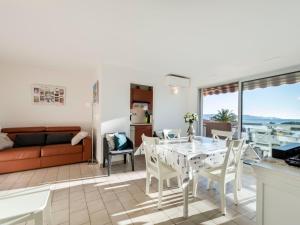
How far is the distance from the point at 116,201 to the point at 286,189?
2.03m

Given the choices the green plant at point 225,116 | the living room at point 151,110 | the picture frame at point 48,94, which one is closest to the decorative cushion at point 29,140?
the living room at point 151,110

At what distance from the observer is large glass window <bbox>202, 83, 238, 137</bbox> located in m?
4.30

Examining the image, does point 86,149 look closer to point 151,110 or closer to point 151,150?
point 151,110

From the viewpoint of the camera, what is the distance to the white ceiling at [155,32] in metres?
1.77

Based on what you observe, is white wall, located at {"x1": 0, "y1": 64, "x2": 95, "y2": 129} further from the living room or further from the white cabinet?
the white cabinet

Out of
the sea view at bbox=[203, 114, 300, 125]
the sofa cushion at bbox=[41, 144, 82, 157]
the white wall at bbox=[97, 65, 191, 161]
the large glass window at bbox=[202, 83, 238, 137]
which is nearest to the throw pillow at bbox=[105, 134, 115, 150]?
the white wall at bbox=[97, 65, 191, 161]

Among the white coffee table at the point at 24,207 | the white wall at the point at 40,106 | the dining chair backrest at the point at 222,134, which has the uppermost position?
the white wall at the point at 40,106

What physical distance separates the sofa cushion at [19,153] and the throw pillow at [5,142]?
144mm

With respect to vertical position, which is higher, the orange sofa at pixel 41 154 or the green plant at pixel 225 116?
the green plant at pixel 225 116

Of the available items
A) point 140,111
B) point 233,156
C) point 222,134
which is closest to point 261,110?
point 222,134

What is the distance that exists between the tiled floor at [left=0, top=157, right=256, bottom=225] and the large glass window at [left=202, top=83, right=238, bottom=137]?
1448 millimetres

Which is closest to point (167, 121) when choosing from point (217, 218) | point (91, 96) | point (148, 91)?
point (148, 91)

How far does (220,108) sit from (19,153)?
490 cm

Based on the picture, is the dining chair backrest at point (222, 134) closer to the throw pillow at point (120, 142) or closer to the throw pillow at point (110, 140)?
the throw pillow at point (120, 142)
